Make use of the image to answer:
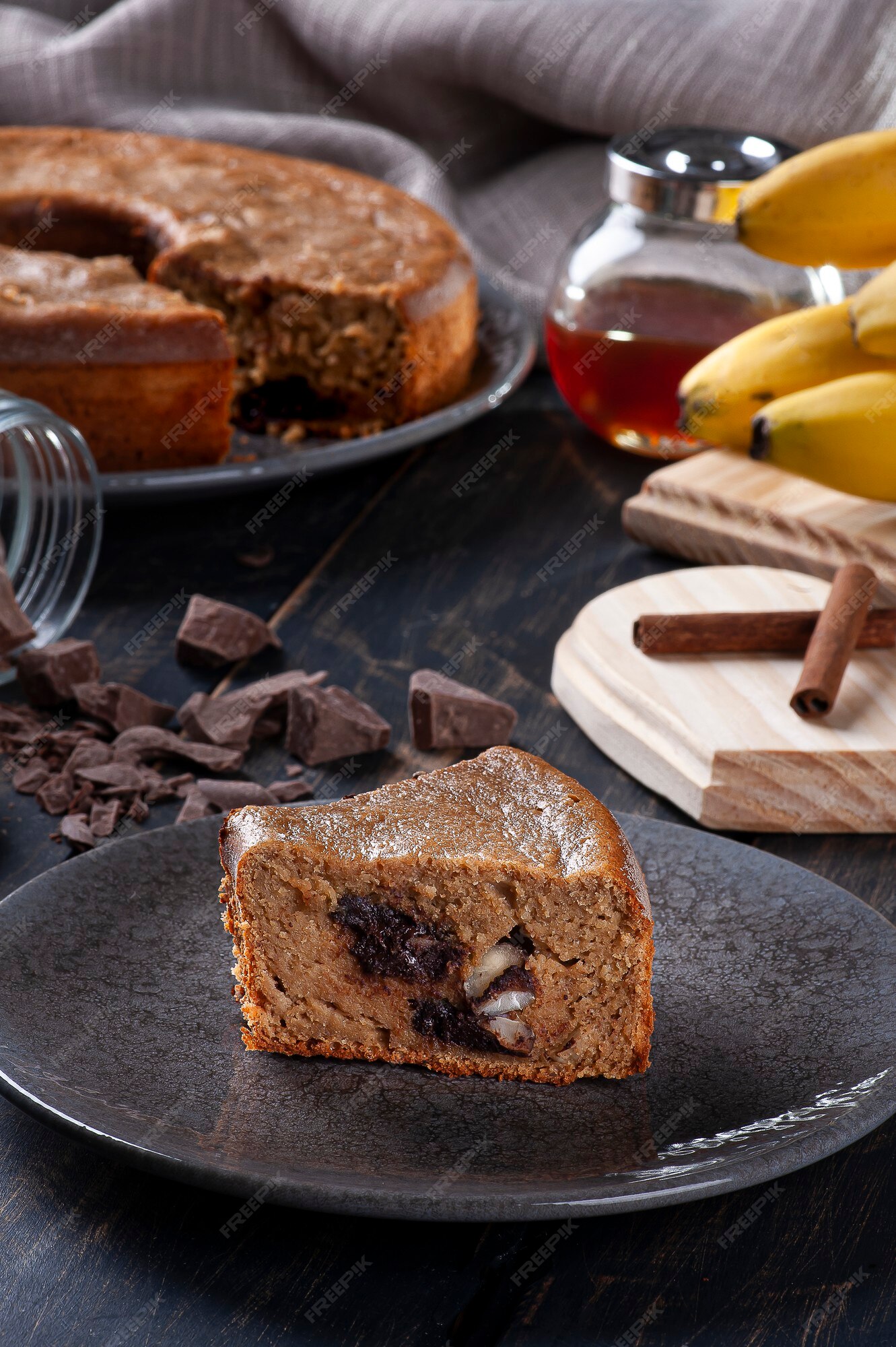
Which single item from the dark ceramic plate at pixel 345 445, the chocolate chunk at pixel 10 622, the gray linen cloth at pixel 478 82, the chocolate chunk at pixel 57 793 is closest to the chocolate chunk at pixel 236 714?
the chocolate chunk at pixel 57 793

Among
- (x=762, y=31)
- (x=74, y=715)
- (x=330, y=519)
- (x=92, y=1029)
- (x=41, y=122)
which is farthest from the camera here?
(x=41, y=122)

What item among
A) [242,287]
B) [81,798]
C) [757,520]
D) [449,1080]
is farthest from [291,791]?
[242,287]

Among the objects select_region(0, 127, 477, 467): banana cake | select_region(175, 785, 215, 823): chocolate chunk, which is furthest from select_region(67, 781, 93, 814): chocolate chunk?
select_region(0, 127, 477, 467): banana cake

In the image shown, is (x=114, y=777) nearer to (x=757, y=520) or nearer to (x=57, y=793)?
(x=57, y=793)

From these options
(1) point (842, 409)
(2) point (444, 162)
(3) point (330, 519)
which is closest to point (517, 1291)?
(1) point (842, 409)

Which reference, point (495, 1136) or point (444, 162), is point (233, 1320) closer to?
point (495, 1136)

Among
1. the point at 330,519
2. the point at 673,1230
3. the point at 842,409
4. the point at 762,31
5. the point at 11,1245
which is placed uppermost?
the point at 762,31

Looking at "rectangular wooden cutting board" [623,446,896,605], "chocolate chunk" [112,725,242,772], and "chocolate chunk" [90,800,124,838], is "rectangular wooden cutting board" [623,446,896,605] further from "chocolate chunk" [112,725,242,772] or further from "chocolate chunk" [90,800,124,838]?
"chocolate chunk" [90,800,124,838]

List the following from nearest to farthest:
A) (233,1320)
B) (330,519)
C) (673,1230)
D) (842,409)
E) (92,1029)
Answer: (233,1320) < (673,1230) < (92,1029) < (842,409) < (330,519)
